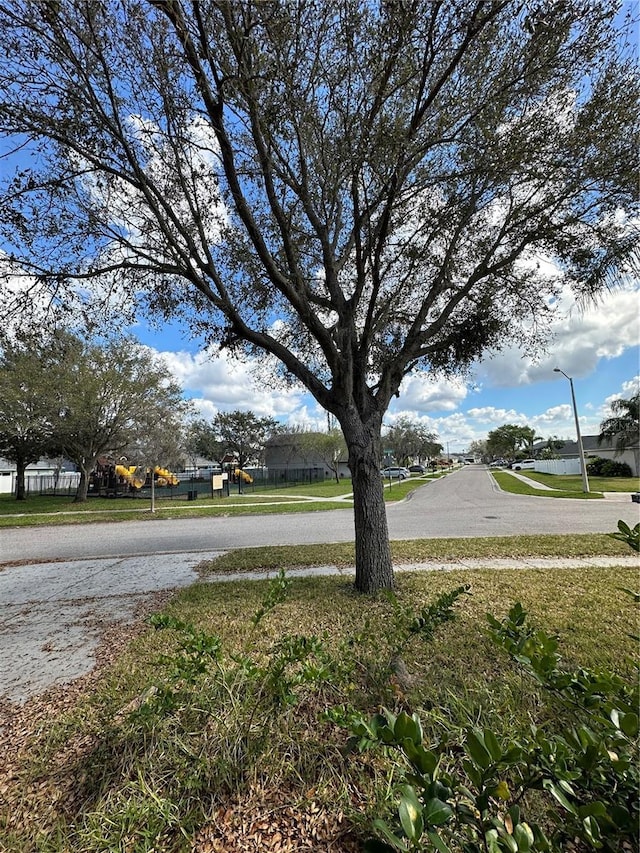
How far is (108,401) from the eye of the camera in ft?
62.0

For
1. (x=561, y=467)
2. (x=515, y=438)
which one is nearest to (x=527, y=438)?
(x=515, y=438)

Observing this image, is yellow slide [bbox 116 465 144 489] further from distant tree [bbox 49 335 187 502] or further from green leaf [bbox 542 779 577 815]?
green leaf [bbox 542 779 577 815]

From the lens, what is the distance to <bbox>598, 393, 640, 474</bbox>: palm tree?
85.3 ft

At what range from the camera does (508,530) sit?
1006 centimetres

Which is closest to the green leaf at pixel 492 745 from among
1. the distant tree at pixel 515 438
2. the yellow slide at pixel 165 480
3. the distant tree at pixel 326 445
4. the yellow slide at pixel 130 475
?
the yellow slide at pixel 165 480

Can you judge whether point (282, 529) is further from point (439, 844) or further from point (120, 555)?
point (439, 844)

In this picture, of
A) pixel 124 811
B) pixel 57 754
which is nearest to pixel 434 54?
pixel 124 811

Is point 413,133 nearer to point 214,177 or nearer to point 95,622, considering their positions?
point 214,177

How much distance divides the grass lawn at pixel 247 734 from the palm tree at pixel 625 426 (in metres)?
28.7

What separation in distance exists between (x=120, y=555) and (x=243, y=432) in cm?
4761

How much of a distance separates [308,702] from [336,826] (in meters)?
0.78

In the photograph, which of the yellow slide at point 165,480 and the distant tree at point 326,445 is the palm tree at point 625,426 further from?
the yellow slide at point 165,480

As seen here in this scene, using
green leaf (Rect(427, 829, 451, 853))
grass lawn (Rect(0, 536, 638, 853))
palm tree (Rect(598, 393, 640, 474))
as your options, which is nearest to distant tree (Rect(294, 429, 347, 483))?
palm tree (Rect(598, 393, 640, 474))

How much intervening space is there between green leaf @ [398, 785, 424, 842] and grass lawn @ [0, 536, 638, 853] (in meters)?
0.83
